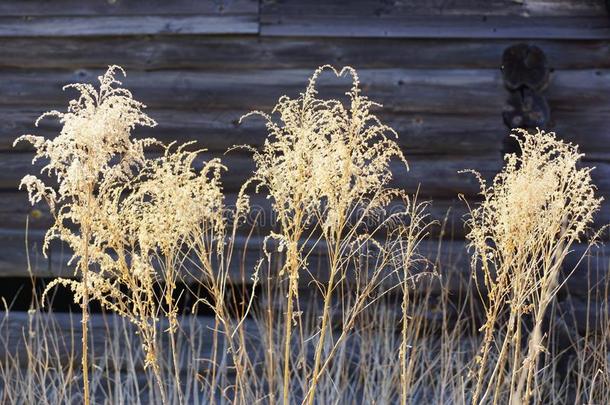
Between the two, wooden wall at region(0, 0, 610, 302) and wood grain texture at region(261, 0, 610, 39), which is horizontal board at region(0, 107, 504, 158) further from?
wood grain texture at region(261, 0, 610, 39)

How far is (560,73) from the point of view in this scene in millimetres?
4750

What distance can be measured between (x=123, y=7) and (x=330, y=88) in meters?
1.04

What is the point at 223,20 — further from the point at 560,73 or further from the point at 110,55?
the point at 560,73

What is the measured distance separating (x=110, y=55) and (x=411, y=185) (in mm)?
1527

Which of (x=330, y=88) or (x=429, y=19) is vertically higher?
(x=429, y=19)

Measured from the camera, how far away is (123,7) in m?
4.86

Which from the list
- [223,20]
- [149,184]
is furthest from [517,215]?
[223,20]

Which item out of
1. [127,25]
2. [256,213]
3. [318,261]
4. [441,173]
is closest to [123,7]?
[127,25]

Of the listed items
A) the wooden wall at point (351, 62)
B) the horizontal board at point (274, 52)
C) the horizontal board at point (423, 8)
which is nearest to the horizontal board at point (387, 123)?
the wooden wall at point (351, 62)

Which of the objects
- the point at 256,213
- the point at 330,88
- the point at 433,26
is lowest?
the point at 256,213

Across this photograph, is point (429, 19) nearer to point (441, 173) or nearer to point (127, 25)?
point (441, 173)

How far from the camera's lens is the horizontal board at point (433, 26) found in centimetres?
474

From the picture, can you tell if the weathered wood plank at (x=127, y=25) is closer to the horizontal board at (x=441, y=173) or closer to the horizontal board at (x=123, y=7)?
the horizontal board at (x=123, y=7)

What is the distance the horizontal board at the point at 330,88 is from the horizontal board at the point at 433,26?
6.7 inches
